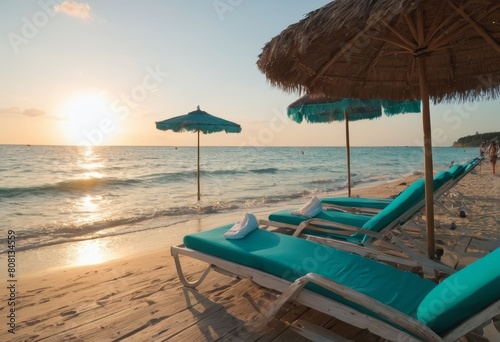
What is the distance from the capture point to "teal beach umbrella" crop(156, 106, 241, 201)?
834 cm

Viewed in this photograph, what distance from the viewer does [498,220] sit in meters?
5.43

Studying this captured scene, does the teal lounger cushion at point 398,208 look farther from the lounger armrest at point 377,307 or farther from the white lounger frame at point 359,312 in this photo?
the lounger armrest at point 377,307

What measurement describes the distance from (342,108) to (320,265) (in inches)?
176

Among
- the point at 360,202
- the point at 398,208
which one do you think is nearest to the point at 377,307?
the point at 398,208

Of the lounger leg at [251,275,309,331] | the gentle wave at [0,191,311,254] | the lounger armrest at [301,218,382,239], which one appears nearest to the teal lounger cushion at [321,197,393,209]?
the lounger armrest at [301,218,382,239]

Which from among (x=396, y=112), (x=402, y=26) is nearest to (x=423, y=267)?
(x=402, y=26)

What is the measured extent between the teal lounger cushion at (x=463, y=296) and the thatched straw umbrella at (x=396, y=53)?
1.67 meters

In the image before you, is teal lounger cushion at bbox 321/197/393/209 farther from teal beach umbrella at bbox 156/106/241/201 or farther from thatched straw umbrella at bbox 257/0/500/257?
teal beach umbrella at bbox 156/106/241/201

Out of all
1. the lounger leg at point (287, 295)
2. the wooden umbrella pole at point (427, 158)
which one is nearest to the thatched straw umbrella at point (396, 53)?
the wooden umbrella pole at point (427, 158)

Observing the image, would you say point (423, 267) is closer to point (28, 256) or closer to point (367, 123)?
point (28, 256)

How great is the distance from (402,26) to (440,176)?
6.90 ft

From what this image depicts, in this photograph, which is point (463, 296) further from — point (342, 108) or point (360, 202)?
point (342, 108)

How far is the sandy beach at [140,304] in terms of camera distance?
2264mm

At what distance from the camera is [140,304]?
2729 mm
